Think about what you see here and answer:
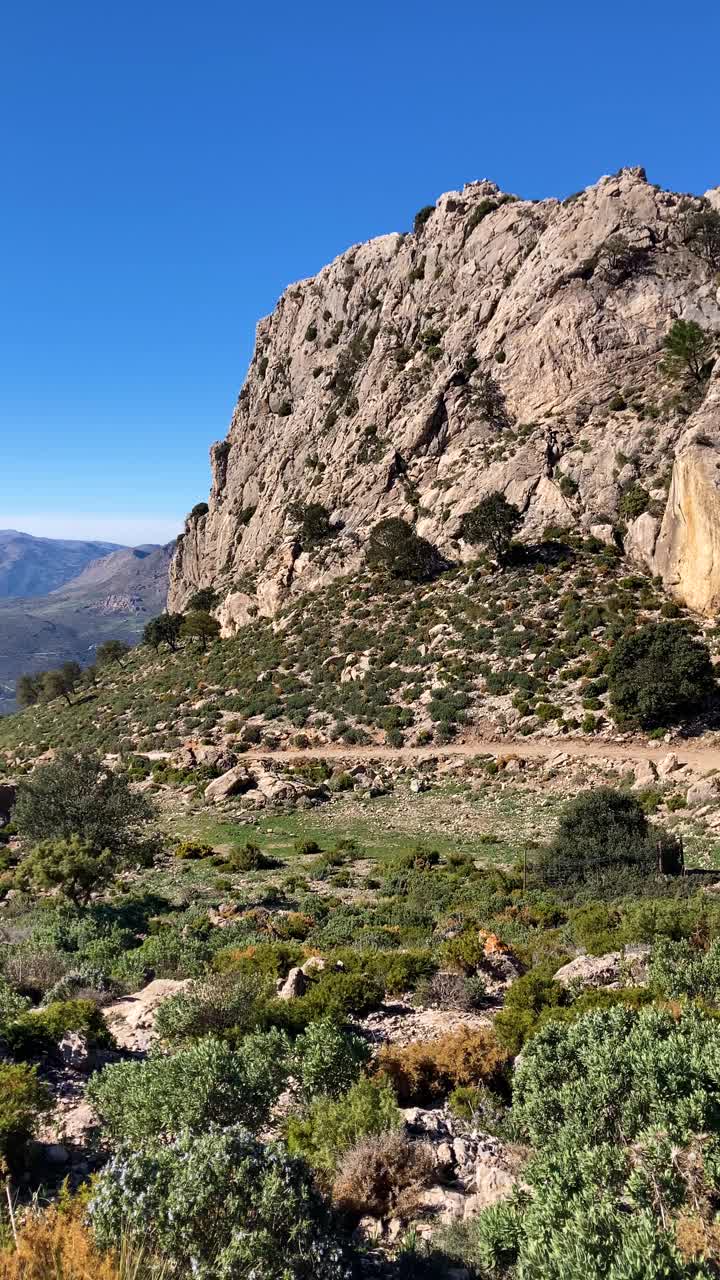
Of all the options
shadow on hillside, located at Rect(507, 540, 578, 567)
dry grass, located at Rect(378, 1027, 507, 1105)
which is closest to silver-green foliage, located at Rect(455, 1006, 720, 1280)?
dry grass, located at Rect(378, 1027, 507, 1105)

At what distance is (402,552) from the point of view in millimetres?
56188

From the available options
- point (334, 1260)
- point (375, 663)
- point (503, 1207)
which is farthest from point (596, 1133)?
point (375, 663)

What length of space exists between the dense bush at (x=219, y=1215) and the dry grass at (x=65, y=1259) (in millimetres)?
131

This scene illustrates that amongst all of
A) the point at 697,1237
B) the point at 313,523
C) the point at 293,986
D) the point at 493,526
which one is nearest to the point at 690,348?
the point at 493,526

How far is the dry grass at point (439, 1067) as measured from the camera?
29.1 feet

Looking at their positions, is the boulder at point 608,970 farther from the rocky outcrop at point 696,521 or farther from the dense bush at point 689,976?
the rocky outcrop at point 696,521

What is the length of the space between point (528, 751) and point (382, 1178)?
3022 cm

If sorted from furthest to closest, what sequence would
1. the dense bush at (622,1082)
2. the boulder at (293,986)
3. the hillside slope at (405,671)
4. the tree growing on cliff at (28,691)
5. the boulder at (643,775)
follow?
the tree growing on cliff at (28,691), the hillside slope at (405,671), the boulder at (643,775), the boulder at (293,986), the dense bush at (622,1082)

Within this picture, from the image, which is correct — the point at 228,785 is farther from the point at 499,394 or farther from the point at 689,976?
the point at 499,394

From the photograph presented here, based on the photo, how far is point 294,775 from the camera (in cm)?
3781

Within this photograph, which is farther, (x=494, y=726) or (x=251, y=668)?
(x=251, y=668)

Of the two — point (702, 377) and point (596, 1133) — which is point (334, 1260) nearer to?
point (596, 1133)

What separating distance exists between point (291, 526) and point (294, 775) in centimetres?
4026

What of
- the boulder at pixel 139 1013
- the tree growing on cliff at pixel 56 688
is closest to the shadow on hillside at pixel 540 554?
the boulder at pixel 139 1013
